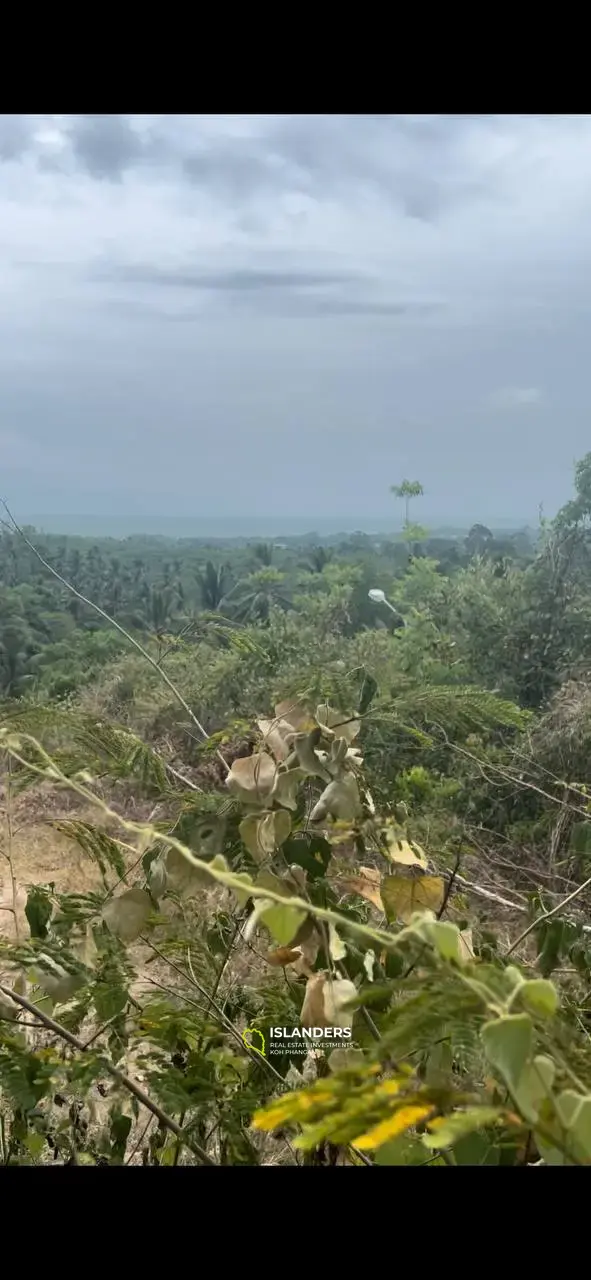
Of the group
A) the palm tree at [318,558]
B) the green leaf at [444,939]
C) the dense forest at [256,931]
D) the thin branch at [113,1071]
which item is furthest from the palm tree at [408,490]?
the green leaf at [444,939]

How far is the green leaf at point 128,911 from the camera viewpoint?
0.39m

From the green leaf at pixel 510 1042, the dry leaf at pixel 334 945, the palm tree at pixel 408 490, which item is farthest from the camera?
the palm tree at pixel 408 490

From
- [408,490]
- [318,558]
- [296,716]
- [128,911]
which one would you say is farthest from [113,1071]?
[318,558]

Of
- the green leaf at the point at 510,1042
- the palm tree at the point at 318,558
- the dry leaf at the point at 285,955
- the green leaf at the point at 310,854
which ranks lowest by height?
the dry leaf at the point at 285,955

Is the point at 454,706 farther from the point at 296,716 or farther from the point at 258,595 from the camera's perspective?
the point at 258,595

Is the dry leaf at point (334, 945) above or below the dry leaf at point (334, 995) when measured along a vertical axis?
above

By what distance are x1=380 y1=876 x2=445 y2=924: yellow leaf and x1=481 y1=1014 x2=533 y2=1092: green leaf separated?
0.74 ft

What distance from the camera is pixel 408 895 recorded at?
1.33 feet

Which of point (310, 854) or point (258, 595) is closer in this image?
point (310, 854)

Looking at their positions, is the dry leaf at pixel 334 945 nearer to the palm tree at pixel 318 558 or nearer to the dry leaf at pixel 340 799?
the dry leaf at pixel 340 799

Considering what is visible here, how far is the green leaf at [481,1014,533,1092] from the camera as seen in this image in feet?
0.56

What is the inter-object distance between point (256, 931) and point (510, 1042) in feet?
0.93

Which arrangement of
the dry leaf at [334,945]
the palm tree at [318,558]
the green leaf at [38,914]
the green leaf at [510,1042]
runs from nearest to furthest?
the green leaf at [510,1042] → the dry leaf at [334,945] → the green leaf at [38,914] → the palm tree at [318,558]

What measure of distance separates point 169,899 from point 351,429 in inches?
31.5
